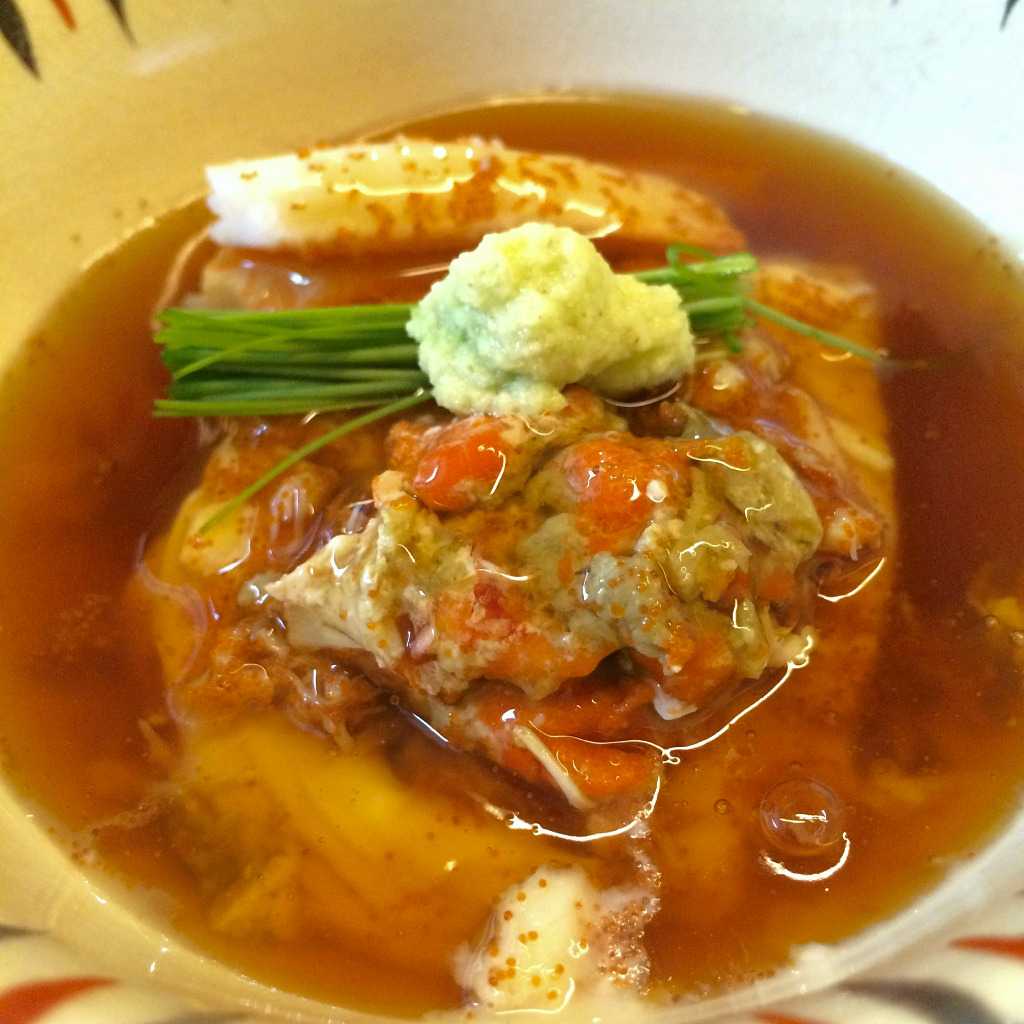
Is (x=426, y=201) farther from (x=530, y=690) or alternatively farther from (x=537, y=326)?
(x=530, y=690)

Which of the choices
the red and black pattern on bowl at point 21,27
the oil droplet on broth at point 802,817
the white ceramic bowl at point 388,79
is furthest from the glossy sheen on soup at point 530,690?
the red and black pattern on bowl at point 21,27

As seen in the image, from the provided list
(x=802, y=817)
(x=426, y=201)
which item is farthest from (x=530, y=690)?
(x=426, y=201)

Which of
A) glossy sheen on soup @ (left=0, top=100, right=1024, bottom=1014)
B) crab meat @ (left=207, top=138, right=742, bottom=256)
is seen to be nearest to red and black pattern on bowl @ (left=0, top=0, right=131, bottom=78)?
crab meat @ (left=207, top=138, right=742, bottom=256)

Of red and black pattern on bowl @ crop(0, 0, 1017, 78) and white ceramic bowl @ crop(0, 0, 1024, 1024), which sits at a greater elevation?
red and black pattern on bowl @ crop(0, 0, 1017, 78)

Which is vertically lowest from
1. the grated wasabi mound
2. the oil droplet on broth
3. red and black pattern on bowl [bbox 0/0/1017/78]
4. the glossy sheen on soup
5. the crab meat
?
the oil droplet on broth

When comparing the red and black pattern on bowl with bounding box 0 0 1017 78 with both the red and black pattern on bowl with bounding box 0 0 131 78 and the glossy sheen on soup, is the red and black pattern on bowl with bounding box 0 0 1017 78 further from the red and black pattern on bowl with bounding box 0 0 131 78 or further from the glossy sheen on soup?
the glossy sheen on soup

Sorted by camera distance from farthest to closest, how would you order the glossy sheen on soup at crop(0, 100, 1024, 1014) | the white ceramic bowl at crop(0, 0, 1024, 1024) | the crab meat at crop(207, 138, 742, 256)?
the white ceramic bowl at crop(0, 0, 1024, 1024) < the crab meat at crop(207, 138, 742, 256) < the glossy sheen on soup at crop(0, 100, 1024, 1014)
